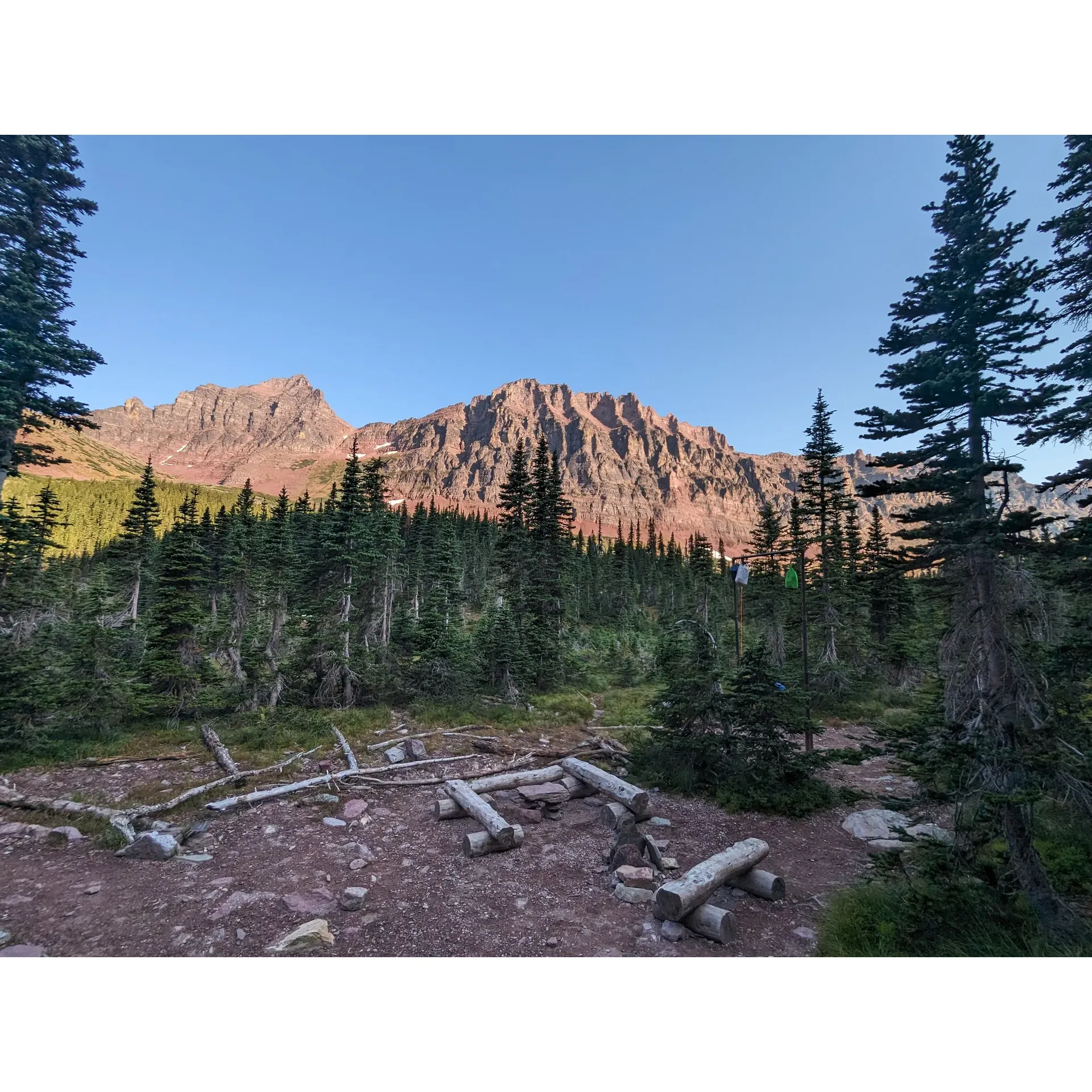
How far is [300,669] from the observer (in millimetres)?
16938

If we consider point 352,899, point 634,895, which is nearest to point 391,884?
point 352,899

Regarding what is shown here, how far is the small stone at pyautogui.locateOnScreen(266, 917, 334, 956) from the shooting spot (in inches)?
208

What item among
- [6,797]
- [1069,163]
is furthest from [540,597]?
[1069,163]

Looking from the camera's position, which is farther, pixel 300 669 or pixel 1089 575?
pixel 300 669

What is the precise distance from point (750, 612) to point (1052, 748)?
31160 mm

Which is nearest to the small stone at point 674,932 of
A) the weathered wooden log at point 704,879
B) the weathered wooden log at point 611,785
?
the weathered wooden log at point 704,879

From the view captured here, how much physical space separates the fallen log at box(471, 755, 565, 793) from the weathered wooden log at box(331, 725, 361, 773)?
307 centimetres

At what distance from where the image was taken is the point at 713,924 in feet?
18.5

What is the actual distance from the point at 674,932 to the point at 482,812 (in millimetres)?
4129

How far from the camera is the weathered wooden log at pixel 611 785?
30.4 feet

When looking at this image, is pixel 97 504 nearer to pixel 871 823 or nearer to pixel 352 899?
pixel 352 899

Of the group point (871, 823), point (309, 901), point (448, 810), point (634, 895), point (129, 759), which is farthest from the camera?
point (129, 759)

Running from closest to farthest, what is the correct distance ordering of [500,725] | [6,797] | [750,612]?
[6,797], [500,725], [750,612]

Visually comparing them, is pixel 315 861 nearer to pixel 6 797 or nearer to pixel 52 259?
pixel 6 797
